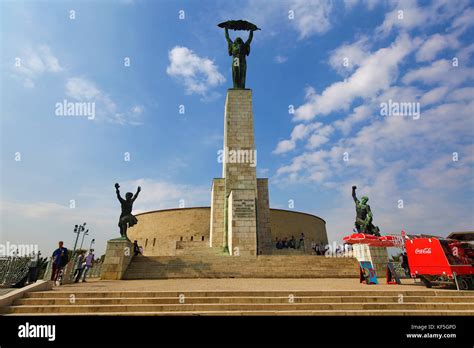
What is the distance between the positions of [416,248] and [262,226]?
11.8m

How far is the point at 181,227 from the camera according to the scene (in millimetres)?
32688

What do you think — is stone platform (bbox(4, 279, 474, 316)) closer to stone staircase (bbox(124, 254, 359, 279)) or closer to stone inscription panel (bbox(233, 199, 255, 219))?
stone staircase (bbox(124, 254, 359, 279))

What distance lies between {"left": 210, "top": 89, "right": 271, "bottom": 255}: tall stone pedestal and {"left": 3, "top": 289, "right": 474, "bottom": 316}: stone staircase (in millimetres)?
10920

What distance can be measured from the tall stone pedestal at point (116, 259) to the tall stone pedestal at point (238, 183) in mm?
6262

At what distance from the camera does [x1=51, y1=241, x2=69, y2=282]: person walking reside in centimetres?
913

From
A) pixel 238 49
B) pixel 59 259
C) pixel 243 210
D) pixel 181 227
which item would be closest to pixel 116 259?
pixel 59 259

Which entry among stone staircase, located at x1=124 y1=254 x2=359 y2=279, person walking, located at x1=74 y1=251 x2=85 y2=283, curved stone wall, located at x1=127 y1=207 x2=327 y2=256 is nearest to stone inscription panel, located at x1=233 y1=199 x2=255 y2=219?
stone staircase, located at x1=124 y1=254 x2=359 y2=279

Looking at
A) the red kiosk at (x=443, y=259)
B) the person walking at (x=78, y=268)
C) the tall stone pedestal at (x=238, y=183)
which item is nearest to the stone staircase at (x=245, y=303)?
the red kiosk at (x=443, y=259)

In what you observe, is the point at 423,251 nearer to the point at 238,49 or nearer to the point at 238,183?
the point at 238,183

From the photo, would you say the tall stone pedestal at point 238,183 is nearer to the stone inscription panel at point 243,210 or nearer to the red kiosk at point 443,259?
the stone inscription panel at point 243,210

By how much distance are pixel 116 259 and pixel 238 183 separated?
1002 cm

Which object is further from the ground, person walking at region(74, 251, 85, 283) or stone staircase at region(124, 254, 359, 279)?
person walking at region(74, 251, 85, 283)
